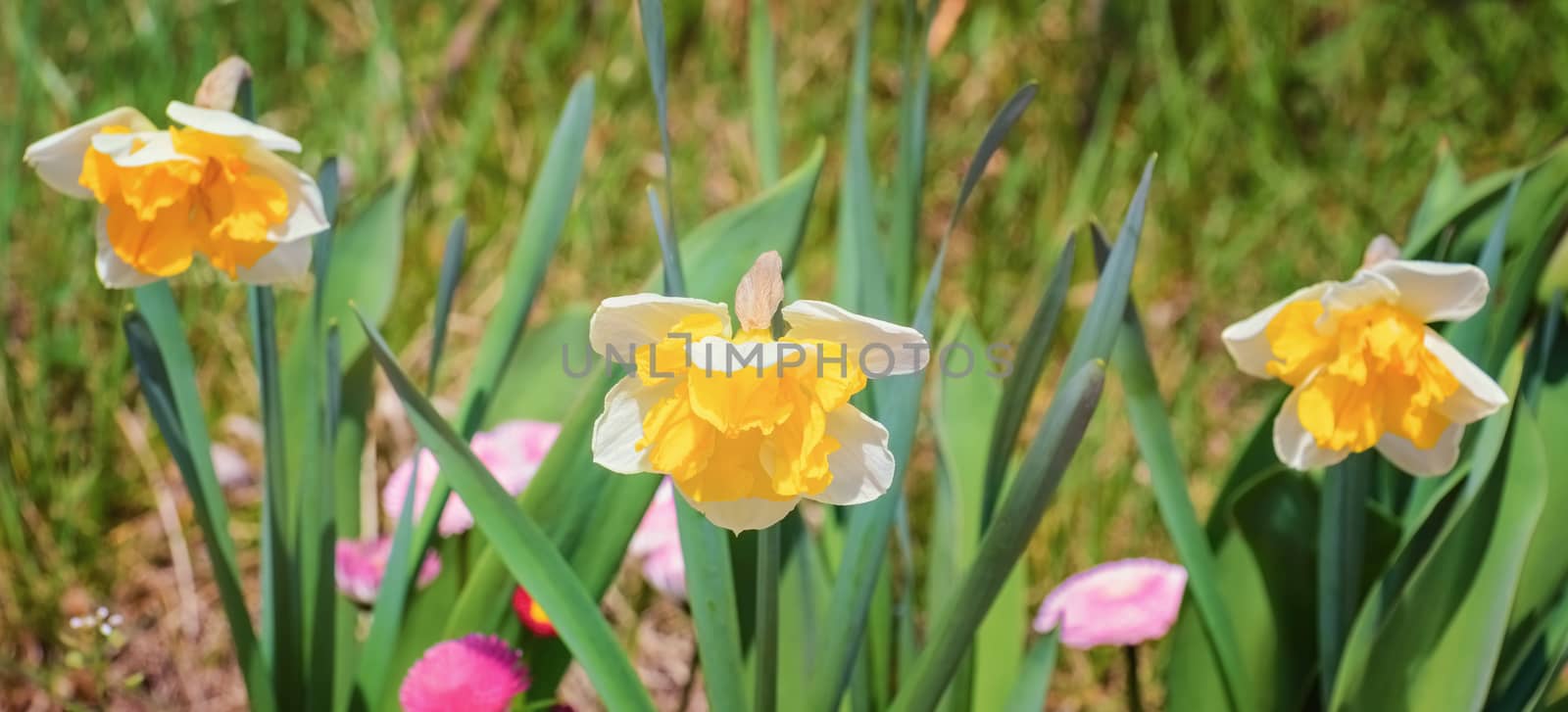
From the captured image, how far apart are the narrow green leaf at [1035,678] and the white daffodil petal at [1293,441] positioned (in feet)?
0.70

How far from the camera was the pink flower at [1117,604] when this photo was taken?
1026 millimetres

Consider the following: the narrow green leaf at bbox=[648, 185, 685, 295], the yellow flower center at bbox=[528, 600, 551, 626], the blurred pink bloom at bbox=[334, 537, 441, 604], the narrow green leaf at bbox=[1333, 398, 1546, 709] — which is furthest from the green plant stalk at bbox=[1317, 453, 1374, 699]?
the blurred pink bloom at bbox=[334, 537, 441, 604]

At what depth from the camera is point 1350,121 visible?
228cm

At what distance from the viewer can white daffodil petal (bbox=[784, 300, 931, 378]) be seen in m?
0.65

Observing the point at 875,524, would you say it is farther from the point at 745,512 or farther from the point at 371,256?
the point at 371,256

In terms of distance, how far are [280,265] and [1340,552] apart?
→ 2.48 ft

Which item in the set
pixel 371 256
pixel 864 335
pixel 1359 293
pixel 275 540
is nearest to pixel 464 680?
pixel 275 540

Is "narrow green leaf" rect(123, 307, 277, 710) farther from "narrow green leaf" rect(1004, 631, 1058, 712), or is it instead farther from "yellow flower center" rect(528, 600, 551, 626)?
"narrow green leaf" rect(1004, 631, 1058, 712)

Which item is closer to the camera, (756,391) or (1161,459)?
(756,391)

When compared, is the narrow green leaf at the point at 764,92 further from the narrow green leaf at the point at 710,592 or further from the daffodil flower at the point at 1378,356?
the daffodil flower at the point at 1378,356

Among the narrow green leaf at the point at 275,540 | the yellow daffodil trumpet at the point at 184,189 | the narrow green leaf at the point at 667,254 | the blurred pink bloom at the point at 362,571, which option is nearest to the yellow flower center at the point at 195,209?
the yellow daffodil trumpet at the point at 184,189

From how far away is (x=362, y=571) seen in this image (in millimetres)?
1113

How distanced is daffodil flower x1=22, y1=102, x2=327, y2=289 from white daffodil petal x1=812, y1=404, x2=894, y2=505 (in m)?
0.38

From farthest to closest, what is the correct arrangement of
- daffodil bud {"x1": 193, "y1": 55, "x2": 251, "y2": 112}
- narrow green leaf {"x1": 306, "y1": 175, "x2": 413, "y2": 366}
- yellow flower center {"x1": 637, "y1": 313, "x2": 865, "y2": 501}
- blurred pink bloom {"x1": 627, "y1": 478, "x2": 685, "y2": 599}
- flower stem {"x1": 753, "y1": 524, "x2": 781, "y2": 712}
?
narrow green leaf {"x1": 306, "y1": 175, "x2": 413, "y2": 366}, blurred pink bloom {"x1": 627, "y1": 478, "x2": 685, "y2": 599}, daffodil bud {"x1": 193, "y1": 55, "x2": 251, "y2": 112}, flower stem {"x1": 753, "y1": 524, "x2": 781, "y2": 712}, yellow flower center {"x1": 637, "y1": 313, "x2": 865, "y2": 501}
